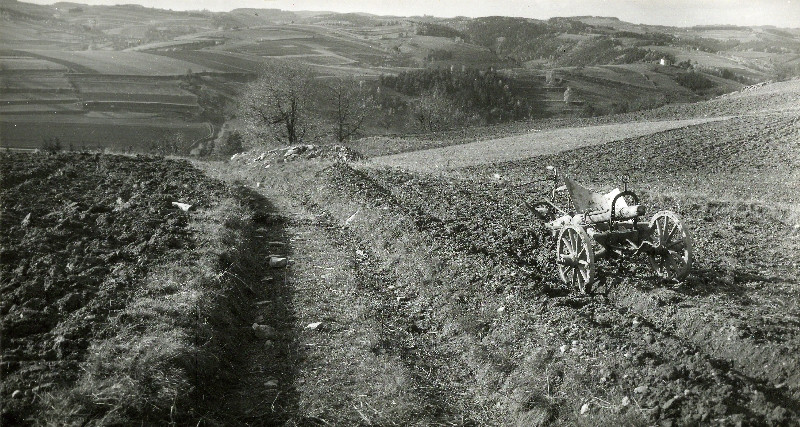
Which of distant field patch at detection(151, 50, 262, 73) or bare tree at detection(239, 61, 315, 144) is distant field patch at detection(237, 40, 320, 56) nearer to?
distant field patch at detection(151, 50, 262, 73)

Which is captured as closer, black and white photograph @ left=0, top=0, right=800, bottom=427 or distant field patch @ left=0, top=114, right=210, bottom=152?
black and white photograph @ left=0, top=0, right=800, bottom=427

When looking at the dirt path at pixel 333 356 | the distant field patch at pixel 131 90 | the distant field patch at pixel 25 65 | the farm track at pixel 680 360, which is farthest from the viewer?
the distant field patch at pixel 131 90

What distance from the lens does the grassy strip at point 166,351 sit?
5.20 m

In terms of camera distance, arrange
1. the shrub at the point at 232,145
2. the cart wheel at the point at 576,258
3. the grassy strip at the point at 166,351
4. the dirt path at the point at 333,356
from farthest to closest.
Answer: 1. the shrub at the point at 232,145
2. the cart wheel at the point at 576,258
3. the dirt path at the point at 333,356
4. the grassy strip at the point at 166,351

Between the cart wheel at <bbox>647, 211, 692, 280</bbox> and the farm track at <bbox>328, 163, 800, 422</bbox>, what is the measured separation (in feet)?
2.41

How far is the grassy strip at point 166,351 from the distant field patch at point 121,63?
201ft

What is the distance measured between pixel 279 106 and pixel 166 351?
99.1 ft

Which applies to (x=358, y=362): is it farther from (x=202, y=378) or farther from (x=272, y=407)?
(x=202, y=378)

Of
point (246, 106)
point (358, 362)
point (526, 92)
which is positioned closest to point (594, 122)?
point (246, 106)

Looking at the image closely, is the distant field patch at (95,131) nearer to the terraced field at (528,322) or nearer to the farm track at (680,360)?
the terraced field at (528,322)

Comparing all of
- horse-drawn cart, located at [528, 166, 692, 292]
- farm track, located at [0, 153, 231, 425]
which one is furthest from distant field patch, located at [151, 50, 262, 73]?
horse-drawn cart, located at [528, 166, 692, 292]

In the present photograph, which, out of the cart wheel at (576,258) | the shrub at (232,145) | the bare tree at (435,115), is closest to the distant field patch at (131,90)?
the shrub at (232,145)

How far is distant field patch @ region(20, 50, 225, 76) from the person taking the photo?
59316mm

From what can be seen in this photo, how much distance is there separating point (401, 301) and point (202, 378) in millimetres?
3491
